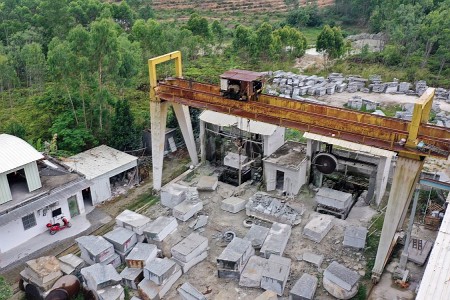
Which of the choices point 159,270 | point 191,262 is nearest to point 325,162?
point 191,262

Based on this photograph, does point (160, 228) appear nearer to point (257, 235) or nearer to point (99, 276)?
point (99, 276)

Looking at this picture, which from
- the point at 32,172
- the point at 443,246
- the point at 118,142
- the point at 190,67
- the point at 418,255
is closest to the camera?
the point at 443,246

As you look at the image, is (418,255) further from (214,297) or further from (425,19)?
(425,19)

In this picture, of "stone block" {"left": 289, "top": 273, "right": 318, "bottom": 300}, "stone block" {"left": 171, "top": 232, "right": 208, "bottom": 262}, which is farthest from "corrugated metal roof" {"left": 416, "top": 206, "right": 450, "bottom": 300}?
"stone block" {"left": 171, "top": 232, "right": 208, "bottom": 262}

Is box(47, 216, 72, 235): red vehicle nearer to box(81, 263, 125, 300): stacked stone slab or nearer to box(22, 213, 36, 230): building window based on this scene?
box(22, 213, 36, 230): building window

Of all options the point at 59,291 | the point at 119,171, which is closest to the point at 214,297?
the point at 59,291

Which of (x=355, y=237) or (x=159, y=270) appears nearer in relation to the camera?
(x=159, y=270)

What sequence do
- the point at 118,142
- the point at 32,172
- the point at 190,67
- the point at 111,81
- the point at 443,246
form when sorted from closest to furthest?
the point at 443,246, the point at 32,172, the point at 118,142, the point at 111,81, the point at 190,67
